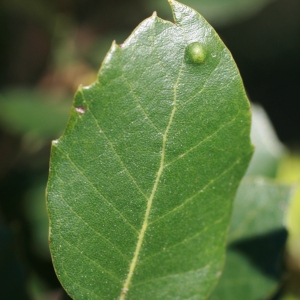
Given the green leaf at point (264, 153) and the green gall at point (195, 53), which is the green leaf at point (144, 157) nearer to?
the green gall at point (195, 53)

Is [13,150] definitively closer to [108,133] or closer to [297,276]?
[297,276]

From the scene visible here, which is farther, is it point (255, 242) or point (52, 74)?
point (52, 74)

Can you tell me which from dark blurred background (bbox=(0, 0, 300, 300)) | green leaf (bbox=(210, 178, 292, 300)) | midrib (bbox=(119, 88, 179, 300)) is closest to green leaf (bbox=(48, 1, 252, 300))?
midrib (bbox=(119, 88, 179, 300))

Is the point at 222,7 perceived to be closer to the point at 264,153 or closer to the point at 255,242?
the point at 264,153

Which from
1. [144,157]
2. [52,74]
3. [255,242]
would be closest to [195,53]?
[144,157]

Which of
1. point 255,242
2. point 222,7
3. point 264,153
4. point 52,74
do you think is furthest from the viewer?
point 222,7

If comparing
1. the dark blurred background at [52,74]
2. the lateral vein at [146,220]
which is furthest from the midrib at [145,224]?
the dark blurred background at [52,74]

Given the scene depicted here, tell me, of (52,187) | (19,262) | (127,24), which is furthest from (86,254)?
(127,24)
